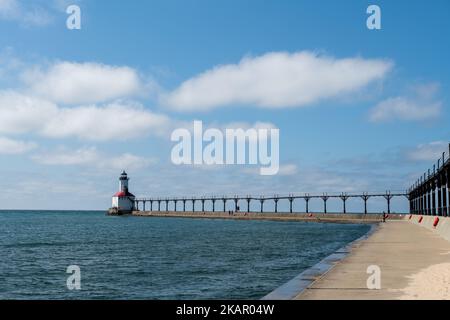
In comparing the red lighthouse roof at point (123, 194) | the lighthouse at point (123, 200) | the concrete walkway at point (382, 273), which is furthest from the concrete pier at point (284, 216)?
the concrete walkway at point (382, 273)

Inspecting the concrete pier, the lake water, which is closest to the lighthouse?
the concrete pier

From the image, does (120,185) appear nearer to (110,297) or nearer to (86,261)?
(86,261)

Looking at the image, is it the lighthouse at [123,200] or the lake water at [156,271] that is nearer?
the lake water at [156,271]

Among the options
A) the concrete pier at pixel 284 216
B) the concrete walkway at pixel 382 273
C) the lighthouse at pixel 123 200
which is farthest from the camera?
the lighthouse at pixel 123 200

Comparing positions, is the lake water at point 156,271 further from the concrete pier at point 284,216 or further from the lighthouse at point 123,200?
the lighthouse at point 123,200

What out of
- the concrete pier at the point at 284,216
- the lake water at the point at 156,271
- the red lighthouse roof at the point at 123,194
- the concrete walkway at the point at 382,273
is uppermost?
the red lighthouse roof at the point at 123,194

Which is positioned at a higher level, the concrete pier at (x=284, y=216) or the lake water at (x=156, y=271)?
the lake water at (x=156, y=271)

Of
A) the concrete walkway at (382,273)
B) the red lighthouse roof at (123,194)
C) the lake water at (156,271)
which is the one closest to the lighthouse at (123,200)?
the red lighthouse roof at (123,194)

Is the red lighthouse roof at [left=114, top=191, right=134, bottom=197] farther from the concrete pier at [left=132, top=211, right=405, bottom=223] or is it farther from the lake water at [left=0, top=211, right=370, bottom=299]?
the lake water at [left=0, top=211, right=370, bottom=299]

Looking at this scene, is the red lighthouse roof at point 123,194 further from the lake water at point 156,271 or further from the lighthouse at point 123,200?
the lake water at point 156,271

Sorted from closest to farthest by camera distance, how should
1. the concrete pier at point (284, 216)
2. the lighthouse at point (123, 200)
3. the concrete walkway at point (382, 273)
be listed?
the concrete walkway at point (382, 273) → the concrete pier at point (284, 216) → the lighthouse at point (123, 200)

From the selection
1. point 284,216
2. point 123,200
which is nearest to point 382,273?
point 284,216
